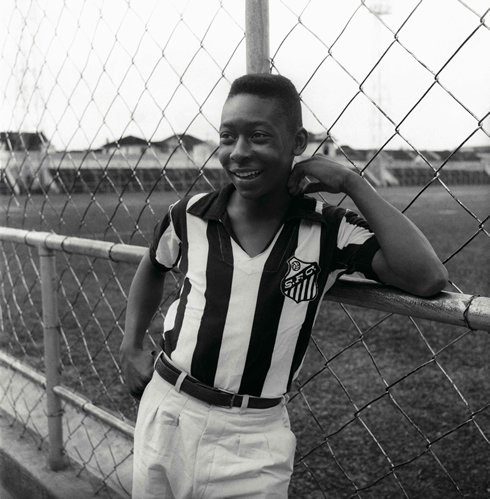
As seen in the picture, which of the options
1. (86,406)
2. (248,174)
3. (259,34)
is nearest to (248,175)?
(248,174)

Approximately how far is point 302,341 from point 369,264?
238 millimetres

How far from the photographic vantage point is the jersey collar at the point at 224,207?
1.37 m

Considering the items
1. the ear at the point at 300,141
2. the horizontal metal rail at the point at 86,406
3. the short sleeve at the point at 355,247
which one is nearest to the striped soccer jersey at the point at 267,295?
the short sleeve at the point at 355,247

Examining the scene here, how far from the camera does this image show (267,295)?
1.33 m

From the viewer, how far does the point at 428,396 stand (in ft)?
11.4

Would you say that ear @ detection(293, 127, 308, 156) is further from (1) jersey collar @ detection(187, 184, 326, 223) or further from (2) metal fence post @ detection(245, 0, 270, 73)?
(2) metal fence post @ detection(245, 0, 270, 73)

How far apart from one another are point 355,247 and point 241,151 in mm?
319

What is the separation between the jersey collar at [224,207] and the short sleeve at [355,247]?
0.19 feet

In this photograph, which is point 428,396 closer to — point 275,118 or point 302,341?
point 302,341

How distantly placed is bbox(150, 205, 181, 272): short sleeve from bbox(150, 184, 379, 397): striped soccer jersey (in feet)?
0.44

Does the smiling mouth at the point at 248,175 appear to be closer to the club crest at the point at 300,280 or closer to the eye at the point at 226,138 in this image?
the eye at the point at 226,138

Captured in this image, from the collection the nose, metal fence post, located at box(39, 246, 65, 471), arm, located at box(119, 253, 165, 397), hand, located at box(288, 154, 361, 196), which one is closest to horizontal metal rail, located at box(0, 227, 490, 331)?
hand, located at box(288, 154, 361, 196)

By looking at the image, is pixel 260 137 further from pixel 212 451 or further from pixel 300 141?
pixel 212 451

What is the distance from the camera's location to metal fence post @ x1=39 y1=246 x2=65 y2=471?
234cm
